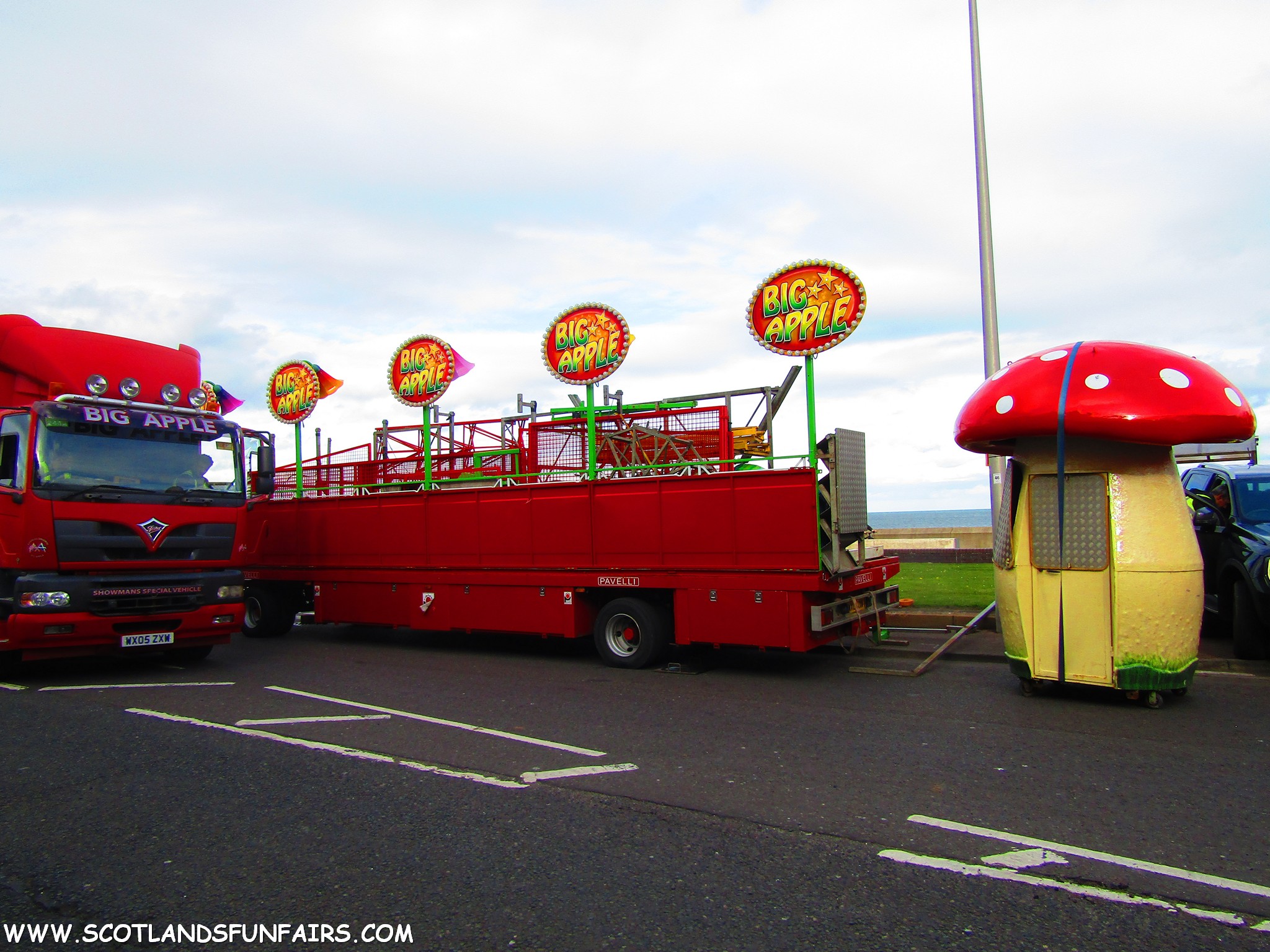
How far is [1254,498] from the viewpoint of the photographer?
369 inches

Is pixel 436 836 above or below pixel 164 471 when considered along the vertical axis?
below

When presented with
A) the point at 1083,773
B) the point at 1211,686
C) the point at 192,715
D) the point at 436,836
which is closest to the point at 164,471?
the point at 192,715

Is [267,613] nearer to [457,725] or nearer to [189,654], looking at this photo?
[189,654]

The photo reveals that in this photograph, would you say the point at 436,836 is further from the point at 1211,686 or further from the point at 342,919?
the point at 1211,686

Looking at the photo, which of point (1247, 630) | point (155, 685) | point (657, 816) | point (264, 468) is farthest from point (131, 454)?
point (1247, 630)

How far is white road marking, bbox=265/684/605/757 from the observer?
618 cm

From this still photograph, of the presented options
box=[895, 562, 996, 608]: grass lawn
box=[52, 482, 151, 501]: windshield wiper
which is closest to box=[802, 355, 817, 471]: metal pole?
box=[895, 562, 996, 608]: grass lawn

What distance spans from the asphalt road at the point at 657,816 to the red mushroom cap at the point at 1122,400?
7.57 ft

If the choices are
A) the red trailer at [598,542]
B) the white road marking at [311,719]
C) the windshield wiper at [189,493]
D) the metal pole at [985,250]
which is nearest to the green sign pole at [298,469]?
the red trailer at [598,542]

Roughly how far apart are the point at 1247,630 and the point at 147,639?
11.7m

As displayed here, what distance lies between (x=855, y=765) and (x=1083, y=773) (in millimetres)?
1407

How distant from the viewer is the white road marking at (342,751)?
5.46 m

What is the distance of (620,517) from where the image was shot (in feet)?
32.7

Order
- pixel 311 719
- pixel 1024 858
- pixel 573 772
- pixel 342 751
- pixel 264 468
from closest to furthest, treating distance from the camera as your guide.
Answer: pixel 1024 858 → pixel 573 772 → pixel 342 751 → pixel 311 719 → pixel 264 468
